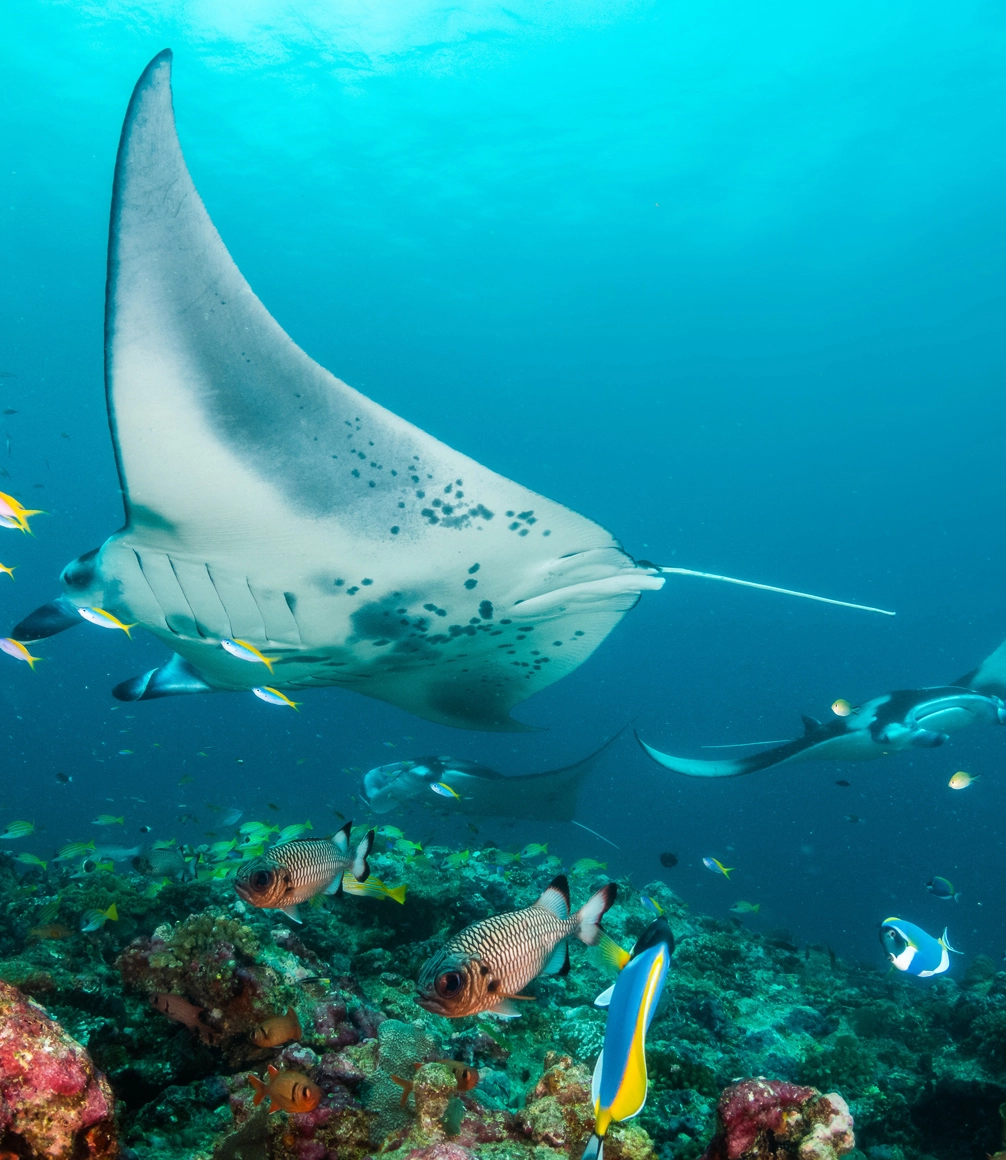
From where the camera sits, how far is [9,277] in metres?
34.4

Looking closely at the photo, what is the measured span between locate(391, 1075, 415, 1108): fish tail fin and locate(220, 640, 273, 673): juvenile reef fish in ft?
6.76

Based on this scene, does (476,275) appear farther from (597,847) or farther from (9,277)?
(597,847)

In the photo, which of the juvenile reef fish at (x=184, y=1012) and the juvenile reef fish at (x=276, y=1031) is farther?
the juvenile reef fish at (x=184, y=1012)

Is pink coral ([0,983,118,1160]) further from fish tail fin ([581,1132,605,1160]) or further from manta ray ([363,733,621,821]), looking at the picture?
manta ray ([363,733,621,821])

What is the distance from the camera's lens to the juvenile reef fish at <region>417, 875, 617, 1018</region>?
1478 millimetres

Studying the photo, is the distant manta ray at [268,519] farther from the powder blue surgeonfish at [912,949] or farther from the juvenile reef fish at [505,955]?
the powder blue surgeonfish at [912,949]

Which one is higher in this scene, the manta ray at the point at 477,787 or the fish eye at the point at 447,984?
the fish eye at the point at 447,984

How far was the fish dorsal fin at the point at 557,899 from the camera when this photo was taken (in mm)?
1814

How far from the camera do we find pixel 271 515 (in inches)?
107

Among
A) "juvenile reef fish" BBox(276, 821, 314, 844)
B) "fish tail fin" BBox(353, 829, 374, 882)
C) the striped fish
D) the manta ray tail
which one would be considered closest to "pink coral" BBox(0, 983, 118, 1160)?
the striped fish

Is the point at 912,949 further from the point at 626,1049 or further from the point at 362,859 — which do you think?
the point at 626,1049

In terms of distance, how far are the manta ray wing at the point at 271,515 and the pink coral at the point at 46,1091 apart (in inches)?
74.5

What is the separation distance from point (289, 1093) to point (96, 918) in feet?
8.88

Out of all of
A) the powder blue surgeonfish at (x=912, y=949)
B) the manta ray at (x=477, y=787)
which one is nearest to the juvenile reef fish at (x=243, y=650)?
the powder blue surgeonfish at (x=912, y=949)
